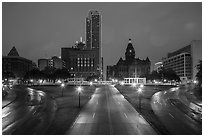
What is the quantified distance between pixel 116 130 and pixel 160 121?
8260 mm

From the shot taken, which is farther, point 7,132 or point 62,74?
point 62,74

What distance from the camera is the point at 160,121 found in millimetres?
26969

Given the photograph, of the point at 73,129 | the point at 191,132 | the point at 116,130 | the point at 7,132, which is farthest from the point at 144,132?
the point at 7,132

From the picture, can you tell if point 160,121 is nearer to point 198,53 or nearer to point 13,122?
point 13,122

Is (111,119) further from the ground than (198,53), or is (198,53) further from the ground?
(198,53)

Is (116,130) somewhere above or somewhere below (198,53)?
below

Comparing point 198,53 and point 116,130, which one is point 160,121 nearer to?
point 116,130

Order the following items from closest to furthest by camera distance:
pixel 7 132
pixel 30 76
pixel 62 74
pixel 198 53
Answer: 1. pixel 7 132
2. pixel 30 76
3. pixel 62 74
4. pixel 198 53

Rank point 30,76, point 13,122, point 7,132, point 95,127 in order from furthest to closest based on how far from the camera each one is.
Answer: point 30,76
point 13,122
point 95,127
point 7,132

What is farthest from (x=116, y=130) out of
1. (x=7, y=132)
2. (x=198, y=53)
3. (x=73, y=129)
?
(x=198, y=53)

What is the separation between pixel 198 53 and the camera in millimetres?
177375

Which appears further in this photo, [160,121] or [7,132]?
[160,121]

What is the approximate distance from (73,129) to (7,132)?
7.50 metres

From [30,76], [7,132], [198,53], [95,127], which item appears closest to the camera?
[7,132]
